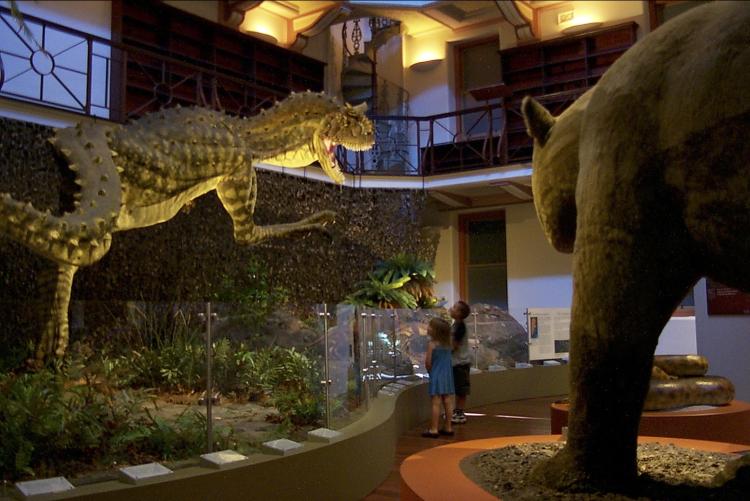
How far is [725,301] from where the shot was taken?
643 centimetres

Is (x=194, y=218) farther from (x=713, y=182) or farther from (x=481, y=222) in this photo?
(x=713, y=182)

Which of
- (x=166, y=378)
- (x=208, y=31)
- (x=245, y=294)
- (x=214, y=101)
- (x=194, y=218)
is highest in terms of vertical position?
(x=208, y=31)

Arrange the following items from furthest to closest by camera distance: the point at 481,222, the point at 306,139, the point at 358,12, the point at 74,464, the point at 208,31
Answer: the point at 481,222 < the point at 358,12 < the point at 208,31 < the point at 306,139 < the point at 74,464

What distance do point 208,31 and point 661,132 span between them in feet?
34.8

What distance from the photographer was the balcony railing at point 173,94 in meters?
7.14

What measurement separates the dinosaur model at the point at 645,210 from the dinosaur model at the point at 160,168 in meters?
3.18

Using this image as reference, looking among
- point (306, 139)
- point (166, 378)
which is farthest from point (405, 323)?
point (166, 378)

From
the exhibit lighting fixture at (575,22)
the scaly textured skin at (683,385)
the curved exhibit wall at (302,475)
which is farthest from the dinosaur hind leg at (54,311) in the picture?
the exhibit lighting fixture at (575,22)

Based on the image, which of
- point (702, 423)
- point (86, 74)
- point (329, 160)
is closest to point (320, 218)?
point (329, 160)

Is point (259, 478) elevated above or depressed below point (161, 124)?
below

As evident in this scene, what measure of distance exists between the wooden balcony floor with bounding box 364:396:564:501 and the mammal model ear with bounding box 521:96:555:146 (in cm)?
259

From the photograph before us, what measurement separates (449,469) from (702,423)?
246cm

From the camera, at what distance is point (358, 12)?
38.9 feet

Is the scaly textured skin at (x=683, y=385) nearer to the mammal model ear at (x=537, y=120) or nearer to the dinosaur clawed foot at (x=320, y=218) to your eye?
the mammal model ear at (x=537, y=120)
